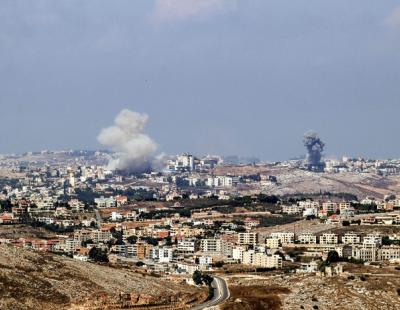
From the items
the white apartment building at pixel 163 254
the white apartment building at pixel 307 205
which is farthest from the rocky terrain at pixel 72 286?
the white apartment building at pixel 307 205

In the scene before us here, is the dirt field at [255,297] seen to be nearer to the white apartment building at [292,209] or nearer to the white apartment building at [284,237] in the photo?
the white apartment building at [284,237]

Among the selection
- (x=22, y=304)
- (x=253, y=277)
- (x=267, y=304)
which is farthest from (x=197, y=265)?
(x=22, y=304)

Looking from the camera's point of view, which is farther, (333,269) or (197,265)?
(197,265)

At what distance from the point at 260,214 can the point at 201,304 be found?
76712 millimetres

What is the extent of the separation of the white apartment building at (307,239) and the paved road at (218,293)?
31318 mm

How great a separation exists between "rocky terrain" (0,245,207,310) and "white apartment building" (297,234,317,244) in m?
41.0

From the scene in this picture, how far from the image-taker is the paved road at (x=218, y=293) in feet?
172

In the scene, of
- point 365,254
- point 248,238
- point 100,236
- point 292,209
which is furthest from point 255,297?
point 292,209

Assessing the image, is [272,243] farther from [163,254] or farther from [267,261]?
[267,261]

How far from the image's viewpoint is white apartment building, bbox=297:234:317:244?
100m

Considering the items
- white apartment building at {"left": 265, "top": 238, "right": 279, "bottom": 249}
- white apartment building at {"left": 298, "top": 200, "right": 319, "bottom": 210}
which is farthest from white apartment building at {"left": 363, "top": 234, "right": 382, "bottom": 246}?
white apartment building at {"left": 298, "top": 200, "right": 319, "bottom": 210}

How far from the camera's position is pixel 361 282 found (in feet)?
203

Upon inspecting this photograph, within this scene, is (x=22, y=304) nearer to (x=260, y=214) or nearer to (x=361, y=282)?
(x=361, y=282)

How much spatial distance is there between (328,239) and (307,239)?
9.43 ft
